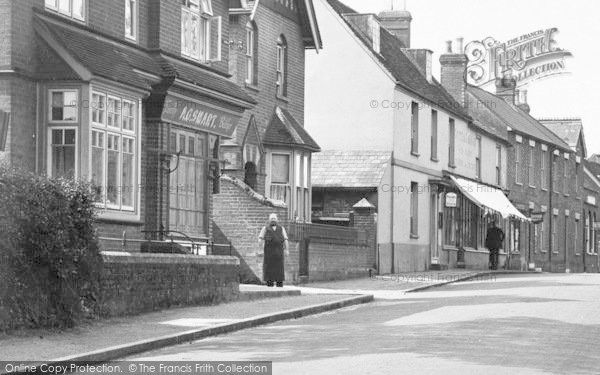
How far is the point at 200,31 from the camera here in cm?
2641

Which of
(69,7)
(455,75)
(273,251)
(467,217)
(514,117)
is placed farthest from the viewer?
(514,117)

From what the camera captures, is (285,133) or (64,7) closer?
(64,7)

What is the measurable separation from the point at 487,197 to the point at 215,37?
77.8 feet

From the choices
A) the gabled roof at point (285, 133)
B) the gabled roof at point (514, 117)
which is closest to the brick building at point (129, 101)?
the gabled roof at point (285, 133)

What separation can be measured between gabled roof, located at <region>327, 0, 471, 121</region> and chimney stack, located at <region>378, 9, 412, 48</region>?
1.22m

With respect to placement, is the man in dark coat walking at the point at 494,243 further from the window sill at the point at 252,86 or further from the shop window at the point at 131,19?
the shop window at the point at 131,19

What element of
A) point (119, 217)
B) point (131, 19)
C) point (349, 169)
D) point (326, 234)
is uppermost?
point (131, 19)

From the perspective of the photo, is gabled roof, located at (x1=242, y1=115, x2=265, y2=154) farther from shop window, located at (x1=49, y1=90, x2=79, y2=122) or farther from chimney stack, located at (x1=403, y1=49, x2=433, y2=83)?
chimney stack, located at (x1=403, y1=49, x2=433, y2=83)

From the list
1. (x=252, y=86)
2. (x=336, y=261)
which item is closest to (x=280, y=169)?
(x=252, y=86)

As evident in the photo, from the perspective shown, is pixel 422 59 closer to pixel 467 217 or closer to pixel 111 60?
pixel 467 217

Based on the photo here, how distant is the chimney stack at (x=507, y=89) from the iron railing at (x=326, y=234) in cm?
3019

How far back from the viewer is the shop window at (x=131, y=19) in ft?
77.6

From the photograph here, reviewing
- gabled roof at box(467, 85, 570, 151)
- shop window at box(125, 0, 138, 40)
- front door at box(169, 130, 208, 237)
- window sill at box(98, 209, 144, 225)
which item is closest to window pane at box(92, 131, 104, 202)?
window sill at box(98, 209, 144, 225)

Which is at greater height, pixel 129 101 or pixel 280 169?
pixel 129 101
